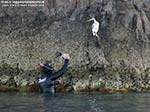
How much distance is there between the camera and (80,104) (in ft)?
60.8

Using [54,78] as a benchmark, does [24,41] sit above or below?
above

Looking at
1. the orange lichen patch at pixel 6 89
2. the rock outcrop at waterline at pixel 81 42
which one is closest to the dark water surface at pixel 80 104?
the orange lichen patch at pixel 6 89

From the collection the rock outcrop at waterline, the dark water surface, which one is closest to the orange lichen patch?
the rock outcrop at waterline

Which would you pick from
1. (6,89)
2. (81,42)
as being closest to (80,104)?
(6,89)

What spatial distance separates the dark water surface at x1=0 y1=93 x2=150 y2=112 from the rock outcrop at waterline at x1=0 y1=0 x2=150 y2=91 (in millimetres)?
3518

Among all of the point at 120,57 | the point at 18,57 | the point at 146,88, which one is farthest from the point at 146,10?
the point at 18,57

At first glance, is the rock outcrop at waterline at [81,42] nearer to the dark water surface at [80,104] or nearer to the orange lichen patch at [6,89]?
the orange lichen patch at [6,89]

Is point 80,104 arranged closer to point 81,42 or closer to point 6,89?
point 6,89

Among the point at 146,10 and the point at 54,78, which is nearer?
the point at 54,78

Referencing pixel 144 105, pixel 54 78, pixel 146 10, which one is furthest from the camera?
pixel 146 10

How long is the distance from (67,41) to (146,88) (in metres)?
5.23

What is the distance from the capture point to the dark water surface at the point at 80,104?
54.8 ft

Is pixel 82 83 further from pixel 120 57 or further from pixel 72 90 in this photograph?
pixel 120 57

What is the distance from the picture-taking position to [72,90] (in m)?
25.1
